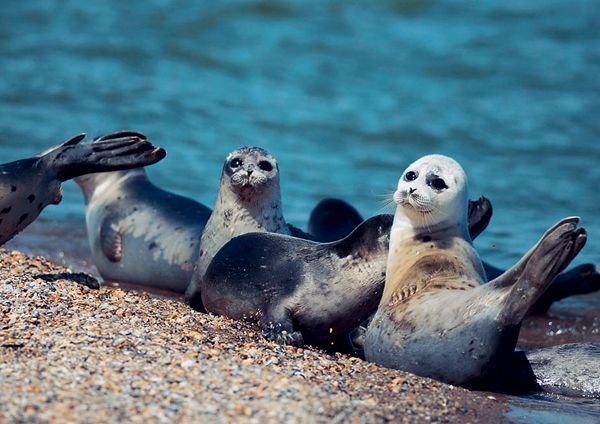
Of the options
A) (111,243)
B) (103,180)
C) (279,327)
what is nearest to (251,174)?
(279,327)

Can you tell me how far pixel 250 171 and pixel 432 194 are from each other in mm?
1579

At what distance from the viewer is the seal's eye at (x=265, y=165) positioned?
Result: 6070mm

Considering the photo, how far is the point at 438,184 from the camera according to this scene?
4.80 m

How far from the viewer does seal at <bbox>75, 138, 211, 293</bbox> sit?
23.3ft

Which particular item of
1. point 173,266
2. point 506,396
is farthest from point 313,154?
point 506,396

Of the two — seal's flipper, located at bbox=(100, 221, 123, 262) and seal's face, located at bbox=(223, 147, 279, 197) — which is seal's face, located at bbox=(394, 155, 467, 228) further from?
seal's flipper, located at bbox=(100, 221, 123, 262)

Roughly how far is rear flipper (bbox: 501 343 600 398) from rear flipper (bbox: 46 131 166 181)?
7.15 ft

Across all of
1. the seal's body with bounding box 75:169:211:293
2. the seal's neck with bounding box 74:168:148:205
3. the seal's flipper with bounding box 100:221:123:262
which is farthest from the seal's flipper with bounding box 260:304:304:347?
the seal's neck with bounding box 74:168:148:205

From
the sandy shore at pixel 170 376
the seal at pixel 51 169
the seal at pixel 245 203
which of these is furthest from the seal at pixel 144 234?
the sandy shore at pixel 170 376

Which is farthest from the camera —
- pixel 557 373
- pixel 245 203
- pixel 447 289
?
pixel 245 203

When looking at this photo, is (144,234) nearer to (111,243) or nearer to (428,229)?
(111,243)

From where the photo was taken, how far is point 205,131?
13.4 metres

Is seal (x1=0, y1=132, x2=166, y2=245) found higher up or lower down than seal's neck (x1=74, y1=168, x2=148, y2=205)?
higher up

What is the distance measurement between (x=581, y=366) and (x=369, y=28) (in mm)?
13914
